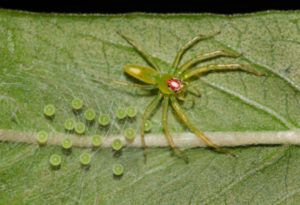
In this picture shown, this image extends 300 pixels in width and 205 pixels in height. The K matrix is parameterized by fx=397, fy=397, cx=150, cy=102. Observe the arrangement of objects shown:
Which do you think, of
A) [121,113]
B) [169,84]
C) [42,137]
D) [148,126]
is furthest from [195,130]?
[42,137]

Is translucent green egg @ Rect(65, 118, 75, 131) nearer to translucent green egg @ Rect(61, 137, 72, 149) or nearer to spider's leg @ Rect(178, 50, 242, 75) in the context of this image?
translucent green egg @ Rect(61, 137, 72, 149)

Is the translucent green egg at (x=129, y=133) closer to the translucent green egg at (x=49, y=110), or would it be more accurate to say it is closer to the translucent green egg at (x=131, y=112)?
the translucent green egg at (x=131, y=112)

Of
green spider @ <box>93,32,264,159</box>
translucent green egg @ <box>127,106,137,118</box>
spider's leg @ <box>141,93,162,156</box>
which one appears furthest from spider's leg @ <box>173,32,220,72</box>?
translucent green egg @ <box>127,106,137,118</box>

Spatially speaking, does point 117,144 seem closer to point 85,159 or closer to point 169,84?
point 85,159

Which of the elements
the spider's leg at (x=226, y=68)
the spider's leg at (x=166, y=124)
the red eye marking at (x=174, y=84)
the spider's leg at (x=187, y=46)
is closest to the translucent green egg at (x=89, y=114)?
the spider's leg at (x=166, y=124)

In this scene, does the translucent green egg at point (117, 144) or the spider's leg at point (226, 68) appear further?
the spider's leg at point (226, 68)

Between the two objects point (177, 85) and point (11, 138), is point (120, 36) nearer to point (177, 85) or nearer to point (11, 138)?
point (177, 85)

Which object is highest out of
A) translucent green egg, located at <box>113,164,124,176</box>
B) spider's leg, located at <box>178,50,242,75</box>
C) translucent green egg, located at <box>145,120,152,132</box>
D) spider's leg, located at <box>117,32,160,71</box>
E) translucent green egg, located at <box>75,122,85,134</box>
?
spider's leg, located at <box>178,50,242,75</box>
